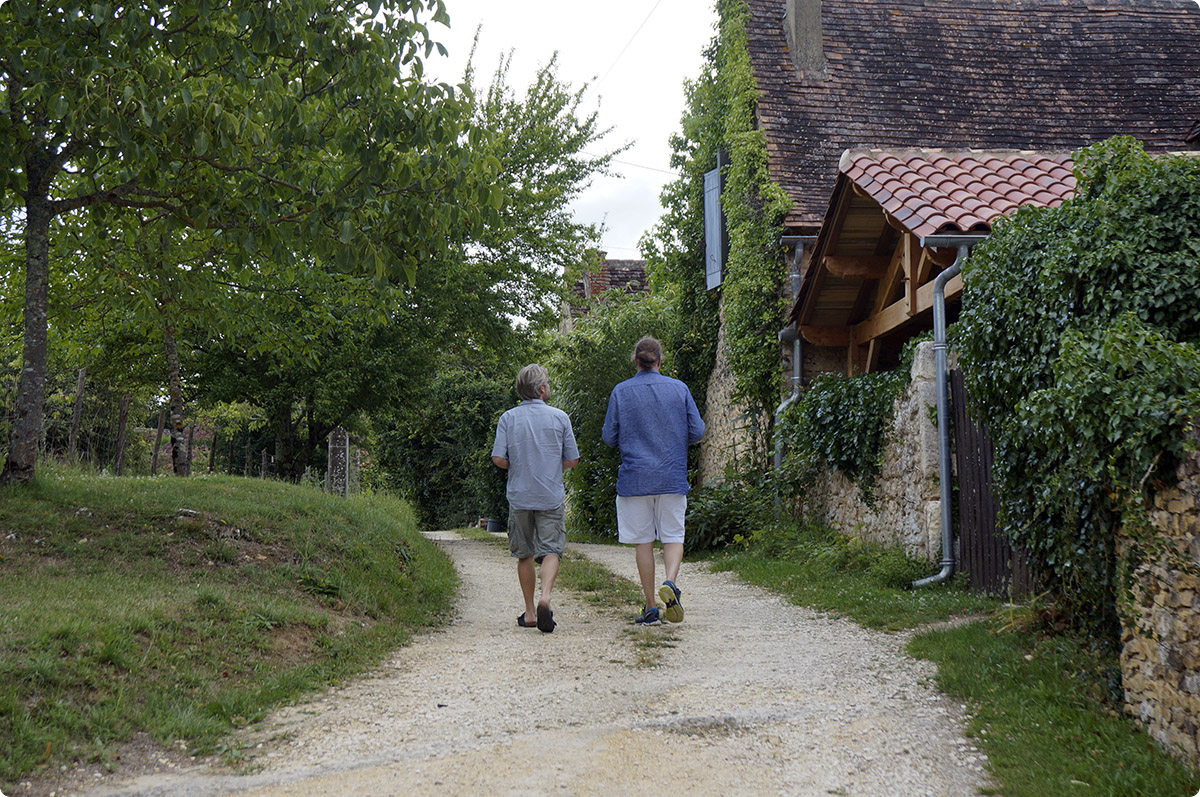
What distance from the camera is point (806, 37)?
566 inches

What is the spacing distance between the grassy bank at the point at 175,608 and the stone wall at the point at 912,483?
3.83m

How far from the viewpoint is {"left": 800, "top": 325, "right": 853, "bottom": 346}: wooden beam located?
37.3 feet

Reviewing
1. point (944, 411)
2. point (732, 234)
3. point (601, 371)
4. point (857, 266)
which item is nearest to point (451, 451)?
point (601, 371)

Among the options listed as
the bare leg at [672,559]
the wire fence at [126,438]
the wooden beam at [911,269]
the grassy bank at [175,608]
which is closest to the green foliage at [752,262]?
the wooden beam at [911,269]

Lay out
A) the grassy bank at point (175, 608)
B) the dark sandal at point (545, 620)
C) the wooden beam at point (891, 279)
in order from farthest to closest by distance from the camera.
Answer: the wooden beam at point (891, 279)
the dark sandal at point (545, 620)
the grassy bank at point (175, 608)

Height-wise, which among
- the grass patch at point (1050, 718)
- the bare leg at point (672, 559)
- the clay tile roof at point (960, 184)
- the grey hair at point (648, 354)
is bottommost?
the grass patch at point (1050, 718)

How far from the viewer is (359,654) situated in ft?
16.8

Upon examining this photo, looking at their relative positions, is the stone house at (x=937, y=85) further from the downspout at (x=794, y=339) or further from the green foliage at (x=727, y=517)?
the green foliage at (x=727, y=517)

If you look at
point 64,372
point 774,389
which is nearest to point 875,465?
point 774,389

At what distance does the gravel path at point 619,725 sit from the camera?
10.6 feet

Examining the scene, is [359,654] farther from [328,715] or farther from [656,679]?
[656,679]

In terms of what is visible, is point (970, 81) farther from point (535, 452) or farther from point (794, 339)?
point (535, 452)

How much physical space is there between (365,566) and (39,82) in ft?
12.6

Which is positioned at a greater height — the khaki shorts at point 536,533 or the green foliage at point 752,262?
the green foliage at point 752,262
